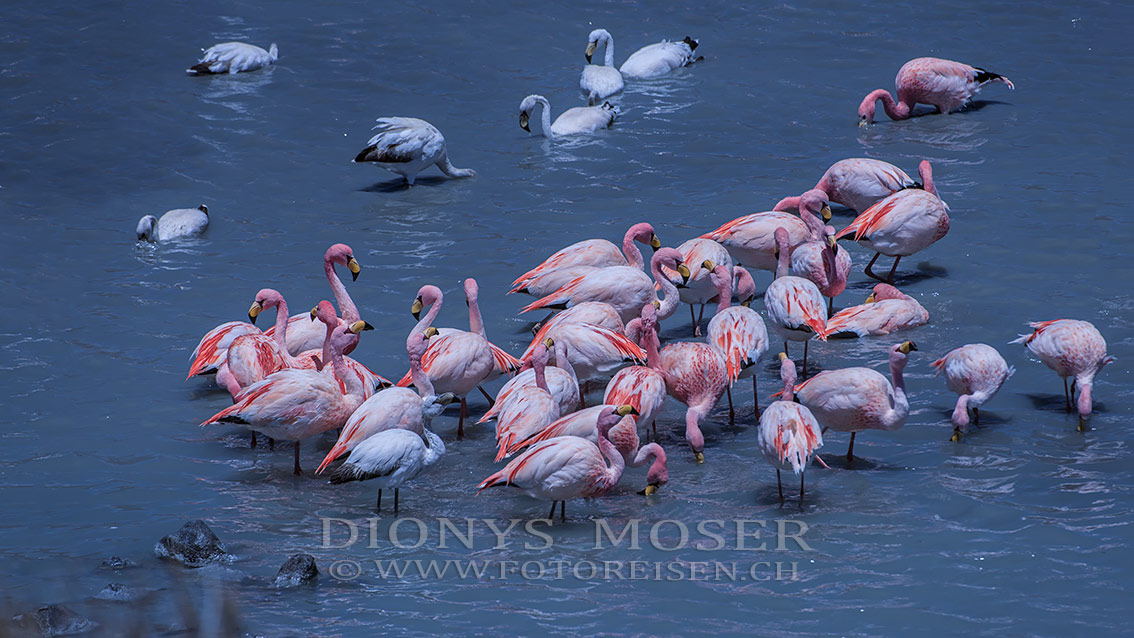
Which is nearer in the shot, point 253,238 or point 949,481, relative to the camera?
point 949,481

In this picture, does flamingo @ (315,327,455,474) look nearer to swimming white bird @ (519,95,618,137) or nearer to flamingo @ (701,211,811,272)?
flamingo @ (701,211,811,272)

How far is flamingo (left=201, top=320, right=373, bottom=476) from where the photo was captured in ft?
21.9

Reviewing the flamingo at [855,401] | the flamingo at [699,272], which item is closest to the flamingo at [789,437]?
the flamingo at [855,401]

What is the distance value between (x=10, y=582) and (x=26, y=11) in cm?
1377

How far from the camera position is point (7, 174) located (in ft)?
40.0

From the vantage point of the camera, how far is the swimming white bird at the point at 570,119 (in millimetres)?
12984

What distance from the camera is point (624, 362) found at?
749cm

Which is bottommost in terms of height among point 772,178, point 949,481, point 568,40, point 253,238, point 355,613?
point 355,613

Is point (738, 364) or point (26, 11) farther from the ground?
point (26, 11)

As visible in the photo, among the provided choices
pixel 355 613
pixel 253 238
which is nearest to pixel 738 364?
pixel 355 613

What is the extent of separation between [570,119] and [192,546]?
27.6 feet

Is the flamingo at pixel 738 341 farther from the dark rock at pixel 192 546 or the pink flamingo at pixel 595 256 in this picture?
the dark rock at pixel 192 546

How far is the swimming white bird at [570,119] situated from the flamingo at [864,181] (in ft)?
12.0

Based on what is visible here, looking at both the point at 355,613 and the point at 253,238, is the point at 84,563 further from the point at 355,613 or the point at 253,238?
the point at 253,238
